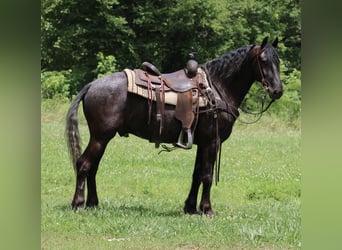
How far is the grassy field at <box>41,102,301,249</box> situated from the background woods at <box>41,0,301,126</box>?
11.1 inches

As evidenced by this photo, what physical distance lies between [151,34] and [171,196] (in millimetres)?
1096

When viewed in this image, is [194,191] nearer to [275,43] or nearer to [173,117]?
[173,117]

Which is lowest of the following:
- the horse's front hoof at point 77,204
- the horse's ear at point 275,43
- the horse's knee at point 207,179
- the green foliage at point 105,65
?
the horse's front hoof at point 77,204

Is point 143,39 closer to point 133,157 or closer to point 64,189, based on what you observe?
point 133,157

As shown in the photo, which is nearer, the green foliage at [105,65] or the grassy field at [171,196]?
the grassy field at [171,196]

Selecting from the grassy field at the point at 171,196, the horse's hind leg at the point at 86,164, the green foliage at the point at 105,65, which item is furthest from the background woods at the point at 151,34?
the horse's hind leg at the point at 86,164

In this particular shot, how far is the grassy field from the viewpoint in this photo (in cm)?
473

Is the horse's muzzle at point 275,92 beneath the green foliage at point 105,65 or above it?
beneath

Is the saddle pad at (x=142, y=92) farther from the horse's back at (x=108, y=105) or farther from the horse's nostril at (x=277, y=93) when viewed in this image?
the horse's nostril at (x=277, y=93)

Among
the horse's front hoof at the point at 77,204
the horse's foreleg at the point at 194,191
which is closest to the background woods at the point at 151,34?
the horse's foreleg at the point at 194,191

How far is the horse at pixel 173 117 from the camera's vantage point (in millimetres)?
4762

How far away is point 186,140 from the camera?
479 cm

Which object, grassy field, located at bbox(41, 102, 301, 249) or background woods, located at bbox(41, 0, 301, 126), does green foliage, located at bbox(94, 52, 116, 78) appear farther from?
grassy field, located at bbox(41, 102, 301, 249)
